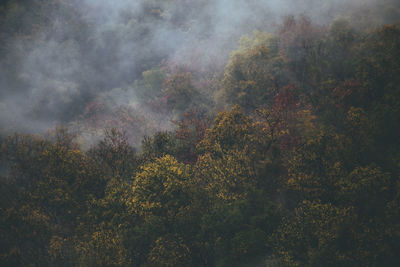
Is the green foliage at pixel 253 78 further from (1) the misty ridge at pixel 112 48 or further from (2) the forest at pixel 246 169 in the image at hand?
(1) the misty ridge at pixel 112 48

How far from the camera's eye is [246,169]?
1021 inches

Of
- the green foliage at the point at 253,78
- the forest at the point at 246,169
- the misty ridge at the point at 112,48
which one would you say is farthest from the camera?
the misty ridge at the point at 112,48

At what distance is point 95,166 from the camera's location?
29.9 m

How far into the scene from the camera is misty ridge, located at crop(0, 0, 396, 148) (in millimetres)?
52750

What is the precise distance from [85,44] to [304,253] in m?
70.6

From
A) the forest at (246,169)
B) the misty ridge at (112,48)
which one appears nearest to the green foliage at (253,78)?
the forest at (246,169)

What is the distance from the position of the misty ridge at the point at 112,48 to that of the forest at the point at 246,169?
115 cm

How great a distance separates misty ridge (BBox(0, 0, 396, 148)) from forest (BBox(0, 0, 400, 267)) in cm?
115

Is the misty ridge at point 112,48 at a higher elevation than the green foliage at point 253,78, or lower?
higher

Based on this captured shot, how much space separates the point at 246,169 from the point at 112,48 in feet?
198

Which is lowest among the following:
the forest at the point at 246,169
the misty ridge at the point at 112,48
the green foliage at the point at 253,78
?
the forest at the point at 246,169

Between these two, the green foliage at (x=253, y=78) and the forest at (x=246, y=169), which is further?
the green foliage at (x=253, y=78)

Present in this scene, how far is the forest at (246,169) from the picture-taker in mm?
20609

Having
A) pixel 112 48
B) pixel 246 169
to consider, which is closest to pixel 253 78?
pixel 246 169
